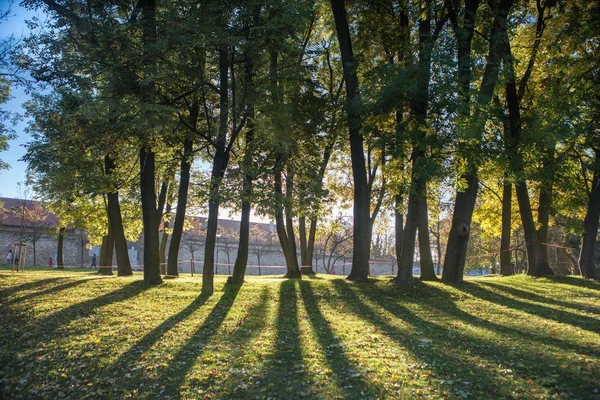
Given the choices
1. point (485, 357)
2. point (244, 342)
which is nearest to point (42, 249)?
point (244, 342)

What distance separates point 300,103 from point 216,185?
486 cm

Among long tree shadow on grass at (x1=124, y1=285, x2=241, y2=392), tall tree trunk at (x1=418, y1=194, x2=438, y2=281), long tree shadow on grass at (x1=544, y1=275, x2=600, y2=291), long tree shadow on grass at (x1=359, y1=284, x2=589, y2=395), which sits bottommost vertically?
long tree shadow on grass at (x1=124, y1=285, x2=241, y2=392)

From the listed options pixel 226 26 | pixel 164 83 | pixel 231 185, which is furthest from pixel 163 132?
pixel 226 26

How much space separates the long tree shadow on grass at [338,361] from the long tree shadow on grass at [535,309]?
14.6ft

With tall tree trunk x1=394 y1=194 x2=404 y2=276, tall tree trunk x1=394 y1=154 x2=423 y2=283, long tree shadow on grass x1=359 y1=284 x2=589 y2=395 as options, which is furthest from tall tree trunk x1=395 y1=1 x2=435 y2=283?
long tree shadow on grass x1=359 y1=284 x2=589 y2=395

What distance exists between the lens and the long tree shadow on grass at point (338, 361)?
4.82 m

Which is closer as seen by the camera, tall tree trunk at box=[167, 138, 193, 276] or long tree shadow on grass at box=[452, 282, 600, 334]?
long tree shadow on grass at box=[452, 282, 600, 334]

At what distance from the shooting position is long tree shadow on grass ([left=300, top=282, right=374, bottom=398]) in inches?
190

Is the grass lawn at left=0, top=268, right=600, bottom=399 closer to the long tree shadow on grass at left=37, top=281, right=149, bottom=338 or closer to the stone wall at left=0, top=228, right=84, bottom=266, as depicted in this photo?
the long tree shadow on grass at left=37, top=281, right=149, bottom=338

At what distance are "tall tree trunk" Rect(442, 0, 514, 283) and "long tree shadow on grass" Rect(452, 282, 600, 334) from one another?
3.53 feet

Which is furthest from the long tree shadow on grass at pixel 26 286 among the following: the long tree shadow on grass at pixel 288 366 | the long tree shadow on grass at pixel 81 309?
the long tree shadow on grass at pixel 288 366

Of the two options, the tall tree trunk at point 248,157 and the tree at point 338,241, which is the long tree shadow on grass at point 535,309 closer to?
the tall tree trunk at point 248,157

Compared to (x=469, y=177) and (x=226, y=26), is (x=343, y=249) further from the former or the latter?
(x=226, y=26)

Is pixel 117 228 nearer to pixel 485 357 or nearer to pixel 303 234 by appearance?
pixel 303 234
